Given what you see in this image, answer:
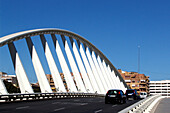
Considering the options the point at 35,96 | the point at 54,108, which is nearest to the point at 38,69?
the point at 35,96

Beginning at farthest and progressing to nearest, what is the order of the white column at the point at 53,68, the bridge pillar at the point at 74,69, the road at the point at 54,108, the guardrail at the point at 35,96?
1. the bridge pillar at the point at 74,69
2. the white column at the point at 53,68
3. the guardrail at the point at 35,96
4. the road at the point at 54,108

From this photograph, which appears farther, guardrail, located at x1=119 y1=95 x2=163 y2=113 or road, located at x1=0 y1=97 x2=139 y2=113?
road, located at x1=0 y1=97 x2=139 y2=113

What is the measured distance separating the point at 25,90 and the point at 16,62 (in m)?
2.70

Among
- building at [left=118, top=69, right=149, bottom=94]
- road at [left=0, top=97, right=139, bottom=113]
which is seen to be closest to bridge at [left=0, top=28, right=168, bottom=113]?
road at [left=0, top=97, right=139, bottom=113]

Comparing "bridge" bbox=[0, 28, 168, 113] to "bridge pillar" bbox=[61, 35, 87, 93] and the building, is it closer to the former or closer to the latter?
"bridge pillar" bbox=[61, 35, 87, 93]

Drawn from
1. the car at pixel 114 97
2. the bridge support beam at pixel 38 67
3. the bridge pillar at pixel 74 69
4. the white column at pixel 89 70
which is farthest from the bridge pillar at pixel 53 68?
the white column at pixel 89 70

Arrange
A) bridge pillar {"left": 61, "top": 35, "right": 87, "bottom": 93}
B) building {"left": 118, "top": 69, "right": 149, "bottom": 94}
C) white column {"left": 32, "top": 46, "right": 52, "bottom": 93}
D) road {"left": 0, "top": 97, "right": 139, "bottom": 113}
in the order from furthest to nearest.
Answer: building {"left": 118, "top": 69, "right": 149, "bottom": 94}
bridge pillar {"left": 61, "top": 35, "right": 87, "bottom": 93}
white column {"left": 32, "top": 46, "right": 52, "bottom": 93}
road {"left": 0, "top": 97, "right": 139, "bottom": 113}

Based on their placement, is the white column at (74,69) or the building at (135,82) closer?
the white column at (74,69)

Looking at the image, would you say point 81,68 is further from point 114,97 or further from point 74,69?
point 114,97

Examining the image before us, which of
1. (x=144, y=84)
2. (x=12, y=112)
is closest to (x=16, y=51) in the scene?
(x=12, y=112)

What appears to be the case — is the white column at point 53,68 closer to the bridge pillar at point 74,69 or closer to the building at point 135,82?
the bridge pillar at point 74,69

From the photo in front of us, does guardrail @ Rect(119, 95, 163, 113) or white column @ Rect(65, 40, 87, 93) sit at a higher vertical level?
white column @ Rect(65, 40, 87, 93)

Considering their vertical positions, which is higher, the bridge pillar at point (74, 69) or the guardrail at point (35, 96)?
the bridge pillar at point (74, 69)

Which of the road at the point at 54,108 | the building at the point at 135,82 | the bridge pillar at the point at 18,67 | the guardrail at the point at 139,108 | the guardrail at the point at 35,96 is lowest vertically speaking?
the road at the point at 54,108
